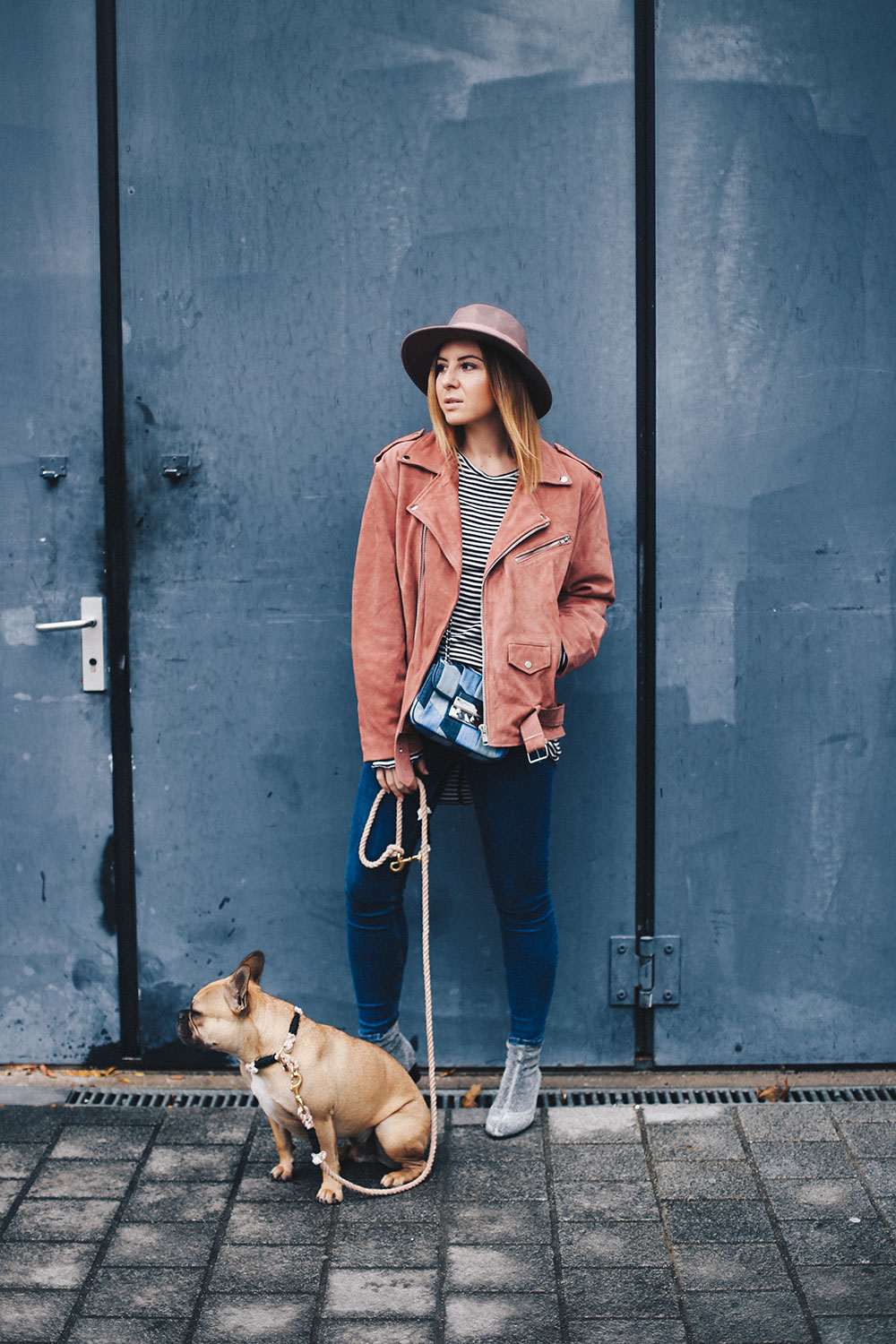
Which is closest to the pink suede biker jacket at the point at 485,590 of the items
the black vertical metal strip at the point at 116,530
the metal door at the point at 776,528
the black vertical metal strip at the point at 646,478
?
the black vertical metal strip at the point at 646,478

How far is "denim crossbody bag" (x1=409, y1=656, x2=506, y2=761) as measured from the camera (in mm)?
3160

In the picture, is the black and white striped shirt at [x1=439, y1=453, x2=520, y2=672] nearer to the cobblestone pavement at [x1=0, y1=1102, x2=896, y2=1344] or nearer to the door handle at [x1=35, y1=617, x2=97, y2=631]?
the door handle at [x1=35, y1=617, x2=97, y2=631]

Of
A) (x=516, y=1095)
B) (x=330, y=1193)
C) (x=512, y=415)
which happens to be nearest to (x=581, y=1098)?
(x=516, y=1095)

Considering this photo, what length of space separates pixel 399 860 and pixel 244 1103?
1.06 m

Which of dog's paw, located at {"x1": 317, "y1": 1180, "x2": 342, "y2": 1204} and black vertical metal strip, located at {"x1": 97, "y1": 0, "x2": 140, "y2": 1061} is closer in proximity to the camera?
dog's paw, located at {"x1": 317, "y1": 1180, "x2": 342, "y2": 1204}

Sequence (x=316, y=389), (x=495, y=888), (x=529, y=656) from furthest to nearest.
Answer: (x=316, y=389) → (x=495, y=888) → (x=529, y=656)

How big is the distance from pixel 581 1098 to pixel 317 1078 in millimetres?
1110

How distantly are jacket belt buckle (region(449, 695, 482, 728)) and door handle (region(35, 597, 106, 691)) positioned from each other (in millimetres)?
1295

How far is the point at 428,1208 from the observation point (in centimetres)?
308

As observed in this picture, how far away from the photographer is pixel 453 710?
3.17m

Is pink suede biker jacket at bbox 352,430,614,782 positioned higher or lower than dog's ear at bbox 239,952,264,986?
higher

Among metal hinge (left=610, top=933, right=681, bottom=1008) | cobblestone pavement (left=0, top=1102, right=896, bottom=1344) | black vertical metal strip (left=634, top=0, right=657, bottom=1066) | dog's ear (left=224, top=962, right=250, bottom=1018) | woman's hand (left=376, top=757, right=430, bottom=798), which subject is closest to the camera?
cobblestone pavement (left=0, top=1102, right=896, bottom=1344)

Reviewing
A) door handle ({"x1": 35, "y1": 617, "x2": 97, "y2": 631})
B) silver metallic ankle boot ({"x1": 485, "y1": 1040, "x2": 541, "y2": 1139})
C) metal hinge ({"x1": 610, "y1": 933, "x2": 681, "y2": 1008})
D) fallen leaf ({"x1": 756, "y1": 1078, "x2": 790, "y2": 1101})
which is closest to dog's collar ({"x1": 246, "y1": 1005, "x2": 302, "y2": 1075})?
silver metallic ankle boot ({"x1": 485, "y1": 1040, "x2": 541, "y2": 1139})

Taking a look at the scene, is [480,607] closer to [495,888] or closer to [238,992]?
[495,888]
